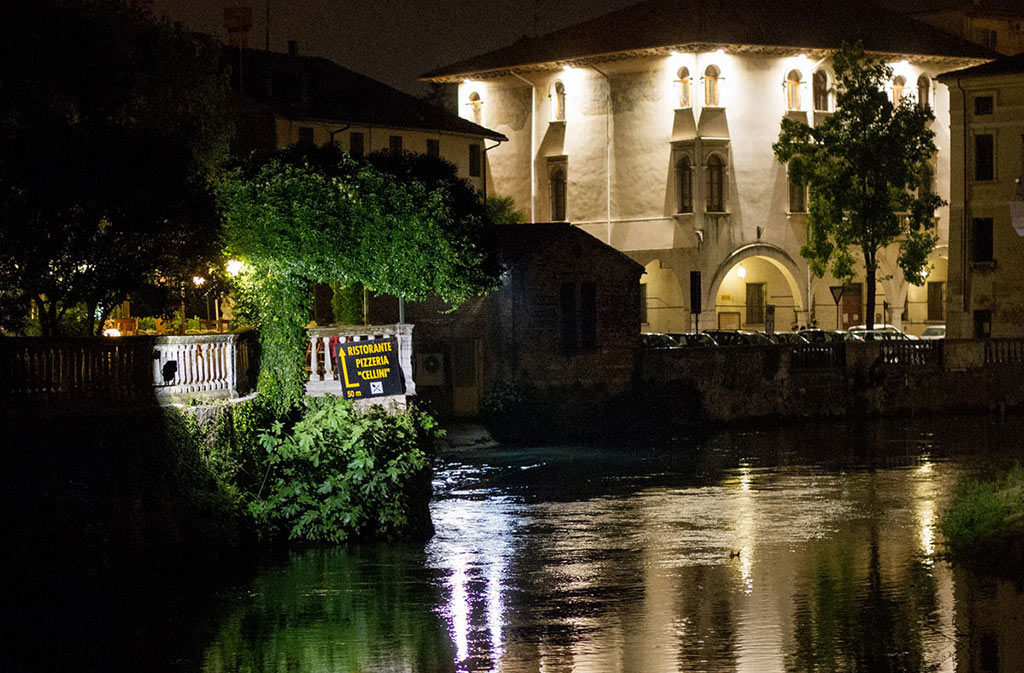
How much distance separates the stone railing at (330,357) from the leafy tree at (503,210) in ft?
117

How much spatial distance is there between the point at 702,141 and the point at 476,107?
11860mm

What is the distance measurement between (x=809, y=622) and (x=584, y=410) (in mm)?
27765

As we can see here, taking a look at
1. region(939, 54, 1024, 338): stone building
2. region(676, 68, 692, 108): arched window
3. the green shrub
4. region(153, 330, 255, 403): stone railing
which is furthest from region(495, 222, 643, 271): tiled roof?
region(676, 68, 692, 108): arched window

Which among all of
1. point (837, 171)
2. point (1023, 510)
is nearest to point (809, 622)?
point (1023, 510)

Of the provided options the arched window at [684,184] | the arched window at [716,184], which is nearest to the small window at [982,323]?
the arched window at [716,184]

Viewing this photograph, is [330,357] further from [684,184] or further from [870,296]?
[684,184]

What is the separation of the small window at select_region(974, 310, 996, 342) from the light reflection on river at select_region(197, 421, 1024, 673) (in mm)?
28066

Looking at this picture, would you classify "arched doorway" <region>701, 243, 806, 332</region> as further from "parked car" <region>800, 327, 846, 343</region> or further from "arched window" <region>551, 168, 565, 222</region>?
"parked car" <region>800, 327, 846, 343</region>

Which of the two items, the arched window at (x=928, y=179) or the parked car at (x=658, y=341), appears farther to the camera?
the arched window at (x=928, y=179)

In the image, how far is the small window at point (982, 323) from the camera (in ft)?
211

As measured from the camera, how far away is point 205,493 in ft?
80.5

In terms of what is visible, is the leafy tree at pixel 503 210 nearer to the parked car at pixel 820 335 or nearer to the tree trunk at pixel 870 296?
the parked car at pixel 820 335

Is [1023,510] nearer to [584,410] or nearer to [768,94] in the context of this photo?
[584,410]

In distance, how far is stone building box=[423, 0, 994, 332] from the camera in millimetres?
70750
